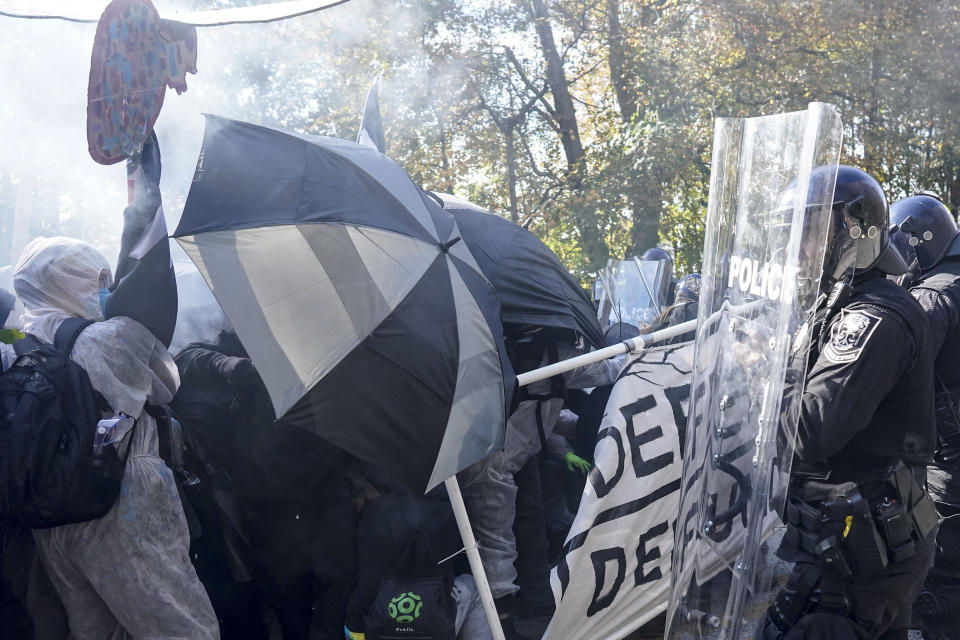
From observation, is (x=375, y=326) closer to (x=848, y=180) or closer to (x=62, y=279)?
(x=62, y=279)

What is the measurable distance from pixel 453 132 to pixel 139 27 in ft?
38.8

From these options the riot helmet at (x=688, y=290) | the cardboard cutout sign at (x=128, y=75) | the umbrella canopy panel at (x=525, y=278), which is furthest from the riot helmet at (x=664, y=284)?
the cardboard cutout sign at (x=128, y=75)

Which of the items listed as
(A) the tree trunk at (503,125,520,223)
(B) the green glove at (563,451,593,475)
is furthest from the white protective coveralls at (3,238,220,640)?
(A) the tree trunk at (503,125,520,223)

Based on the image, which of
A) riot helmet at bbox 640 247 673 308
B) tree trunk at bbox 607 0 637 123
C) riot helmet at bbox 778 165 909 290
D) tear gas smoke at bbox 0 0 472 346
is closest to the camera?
riot helmet at bbox 778 165 909 290

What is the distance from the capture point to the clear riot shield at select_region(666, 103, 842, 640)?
1978mm

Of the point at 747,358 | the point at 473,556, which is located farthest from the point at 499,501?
the point at 747,358

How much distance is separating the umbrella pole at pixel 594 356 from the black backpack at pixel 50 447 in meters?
1.44

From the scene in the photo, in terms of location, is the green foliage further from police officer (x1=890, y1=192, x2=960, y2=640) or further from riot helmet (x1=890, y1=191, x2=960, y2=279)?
police officer (x1=890, y1=192, x2=960, y2=640)

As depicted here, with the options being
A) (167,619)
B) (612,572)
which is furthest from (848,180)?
(167,619)

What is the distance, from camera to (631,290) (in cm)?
657

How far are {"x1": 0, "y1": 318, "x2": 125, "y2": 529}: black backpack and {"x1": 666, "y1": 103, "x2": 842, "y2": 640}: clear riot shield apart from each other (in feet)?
6.05

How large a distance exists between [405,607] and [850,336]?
179 centimetres

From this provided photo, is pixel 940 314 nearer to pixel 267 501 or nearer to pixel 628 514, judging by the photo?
pixel 628 514

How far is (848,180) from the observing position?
265 cm
